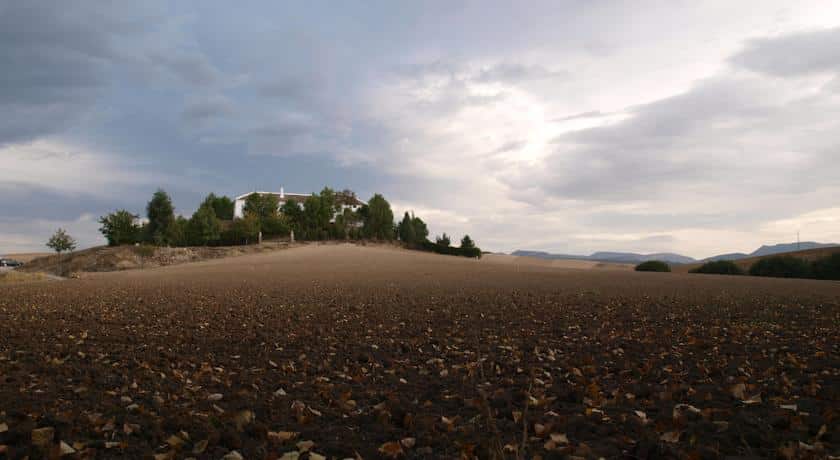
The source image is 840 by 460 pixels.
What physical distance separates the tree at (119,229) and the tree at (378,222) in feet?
112

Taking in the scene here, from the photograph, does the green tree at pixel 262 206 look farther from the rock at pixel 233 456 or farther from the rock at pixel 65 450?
the rock at pixel 233 456

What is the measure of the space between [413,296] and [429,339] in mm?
7859

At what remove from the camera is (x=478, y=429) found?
4660mm

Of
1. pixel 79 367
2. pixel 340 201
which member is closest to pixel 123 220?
pixel 340 201

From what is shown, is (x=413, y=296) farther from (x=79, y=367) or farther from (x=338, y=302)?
(x=79, y=367)

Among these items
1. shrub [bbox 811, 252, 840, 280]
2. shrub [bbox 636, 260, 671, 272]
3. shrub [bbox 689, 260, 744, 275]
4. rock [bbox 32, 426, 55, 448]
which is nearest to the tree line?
shrub [bbox 636, 260, 671, 272]

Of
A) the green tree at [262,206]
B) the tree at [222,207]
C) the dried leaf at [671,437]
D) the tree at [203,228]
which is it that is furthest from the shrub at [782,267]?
the tree at [222,207]

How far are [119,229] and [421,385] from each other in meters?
74.4

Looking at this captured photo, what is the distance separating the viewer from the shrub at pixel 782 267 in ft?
125

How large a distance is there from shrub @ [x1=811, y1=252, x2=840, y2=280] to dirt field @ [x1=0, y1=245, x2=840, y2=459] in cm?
3176

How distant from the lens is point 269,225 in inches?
3000

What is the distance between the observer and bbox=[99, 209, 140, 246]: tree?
220 ft

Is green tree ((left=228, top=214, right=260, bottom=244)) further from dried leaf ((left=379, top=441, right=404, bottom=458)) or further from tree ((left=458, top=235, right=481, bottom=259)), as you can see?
dried leaf ((left=379, top=441, right=404, bottom=458))

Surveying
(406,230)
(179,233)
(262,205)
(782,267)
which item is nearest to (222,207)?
(262,205)
